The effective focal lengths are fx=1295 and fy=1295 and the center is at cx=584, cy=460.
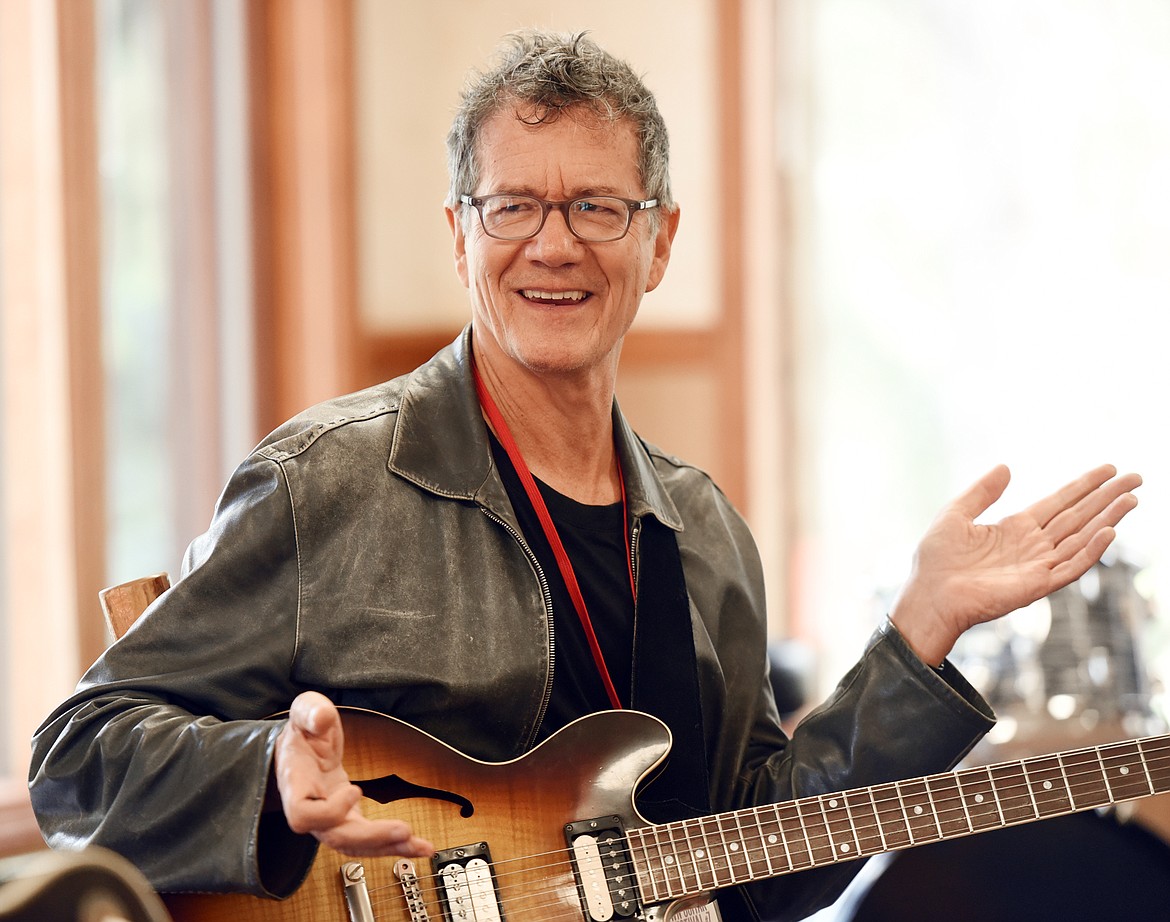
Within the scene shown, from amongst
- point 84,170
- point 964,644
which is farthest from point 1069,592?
point 84,170

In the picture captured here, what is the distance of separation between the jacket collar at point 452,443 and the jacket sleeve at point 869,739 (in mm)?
321

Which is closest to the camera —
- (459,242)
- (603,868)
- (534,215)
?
(603,868)

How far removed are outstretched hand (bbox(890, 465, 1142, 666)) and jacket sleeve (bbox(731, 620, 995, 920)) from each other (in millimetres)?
41

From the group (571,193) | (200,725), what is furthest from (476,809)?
(571,193)

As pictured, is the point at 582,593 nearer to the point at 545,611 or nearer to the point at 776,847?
the point at 545,611

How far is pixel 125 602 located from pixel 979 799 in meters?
1.02

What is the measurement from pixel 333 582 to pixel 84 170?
1.33m

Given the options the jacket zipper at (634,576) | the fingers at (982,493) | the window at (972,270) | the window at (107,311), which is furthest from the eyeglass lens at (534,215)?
the window at (972,270)

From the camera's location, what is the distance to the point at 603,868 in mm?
1436

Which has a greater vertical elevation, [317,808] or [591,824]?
[317,808]

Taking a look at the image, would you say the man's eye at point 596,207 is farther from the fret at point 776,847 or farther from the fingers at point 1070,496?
the fret at point 776,847

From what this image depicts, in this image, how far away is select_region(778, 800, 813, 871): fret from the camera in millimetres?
1509

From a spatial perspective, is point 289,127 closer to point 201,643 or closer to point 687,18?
point 687,18

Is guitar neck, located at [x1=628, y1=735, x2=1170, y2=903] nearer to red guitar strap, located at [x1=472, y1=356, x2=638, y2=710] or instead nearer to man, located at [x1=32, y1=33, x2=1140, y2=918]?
man, located at [x1=32, y1=33, x2=1140, y2=918]
